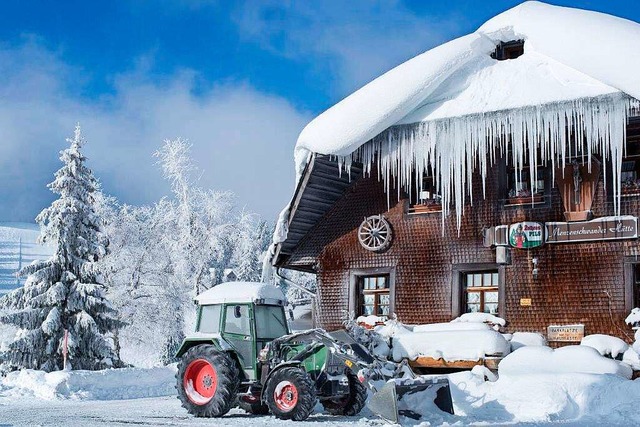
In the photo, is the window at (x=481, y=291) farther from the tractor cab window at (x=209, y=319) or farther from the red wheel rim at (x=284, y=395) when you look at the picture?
the red wheel rim at (x=284, y=395)

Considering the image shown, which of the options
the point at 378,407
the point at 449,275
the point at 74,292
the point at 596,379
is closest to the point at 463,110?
the point at 449,275

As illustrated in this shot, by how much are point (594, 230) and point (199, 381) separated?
764cm

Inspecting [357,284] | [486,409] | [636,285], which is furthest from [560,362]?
[357,284]

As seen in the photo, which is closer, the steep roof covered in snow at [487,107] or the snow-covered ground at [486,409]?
the snow-covered ground at [486,409]

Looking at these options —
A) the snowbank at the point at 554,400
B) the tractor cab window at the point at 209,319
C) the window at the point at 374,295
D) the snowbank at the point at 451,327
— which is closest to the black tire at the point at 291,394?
the tractor cab window at the point at 209,319

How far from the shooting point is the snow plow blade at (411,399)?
9727 millimetres

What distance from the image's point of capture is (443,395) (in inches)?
427

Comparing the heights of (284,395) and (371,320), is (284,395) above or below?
below

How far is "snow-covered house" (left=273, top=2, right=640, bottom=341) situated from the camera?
14.0 m

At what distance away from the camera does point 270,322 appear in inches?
491

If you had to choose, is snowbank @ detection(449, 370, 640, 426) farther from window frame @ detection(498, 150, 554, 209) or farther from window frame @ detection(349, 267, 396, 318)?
window frame @ detection(349, 267, 396, 318)

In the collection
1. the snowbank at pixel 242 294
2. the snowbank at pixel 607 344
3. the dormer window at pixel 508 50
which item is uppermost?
the dormer window at pixel 508 50

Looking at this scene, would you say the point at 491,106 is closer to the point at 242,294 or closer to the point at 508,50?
the point at 508,50

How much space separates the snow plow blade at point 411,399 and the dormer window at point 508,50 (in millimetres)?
7731
